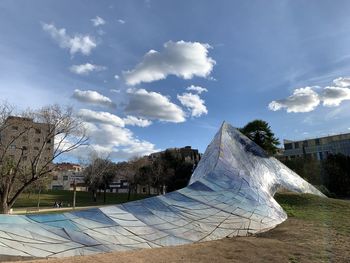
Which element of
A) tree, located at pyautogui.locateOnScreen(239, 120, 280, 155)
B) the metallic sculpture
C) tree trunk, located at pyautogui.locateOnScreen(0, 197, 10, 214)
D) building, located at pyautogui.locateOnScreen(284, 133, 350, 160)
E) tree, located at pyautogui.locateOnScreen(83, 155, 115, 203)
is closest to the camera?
the metallic sculpture

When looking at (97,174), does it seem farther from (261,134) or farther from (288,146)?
(288,146)

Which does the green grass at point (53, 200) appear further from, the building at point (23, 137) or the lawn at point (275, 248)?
the lawn at point (275, 248)

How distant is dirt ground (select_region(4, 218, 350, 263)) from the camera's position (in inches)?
448

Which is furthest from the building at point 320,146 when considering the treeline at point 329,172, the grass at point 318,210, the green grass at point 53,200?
the grass at point 318,210

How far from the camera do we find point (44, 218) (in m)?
12.9

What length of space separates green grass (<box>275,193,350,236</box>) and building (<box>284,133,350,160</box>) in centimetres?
6612

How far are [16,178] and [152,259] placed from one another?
77.3 ft

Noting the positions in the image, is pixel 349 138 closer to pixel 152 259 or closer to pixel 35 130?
pixel 35 130

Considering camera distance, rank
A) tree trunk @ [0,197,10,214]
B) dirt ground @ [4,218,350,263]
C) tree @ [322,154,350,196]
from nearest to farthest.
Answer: dirt ground @ [4,218,350,263] < tree trunk @ [0,197,10,214] < tree @ [322,154,350,196]

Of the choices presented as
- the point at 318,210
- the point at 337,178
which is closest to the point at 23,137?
the point at 318,210

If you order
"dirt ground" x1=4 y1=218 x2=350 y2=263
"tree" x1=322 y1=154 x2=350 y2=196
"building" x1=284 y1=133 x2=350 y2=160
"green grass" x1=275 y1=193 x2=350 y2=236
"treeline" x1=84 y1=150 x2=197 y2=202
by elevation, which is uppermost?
"building" x1=284 y1=133 x2=350 y2=160

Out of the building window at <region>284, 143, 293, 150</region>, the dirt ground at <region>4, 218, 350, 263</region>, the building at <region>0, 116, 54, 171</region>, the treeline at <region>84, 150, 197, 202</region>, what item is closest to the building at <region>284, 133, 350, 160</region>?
the building window at <region>284, 143, 293, 150</region>

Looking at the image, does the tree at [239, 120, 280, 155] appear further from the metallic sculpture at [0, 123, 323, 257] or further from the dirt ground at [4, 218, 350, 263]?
the dirt ground at [4, 218, 350, 263]

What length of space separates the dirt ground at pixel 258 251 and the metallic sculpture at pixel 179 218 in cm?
75
